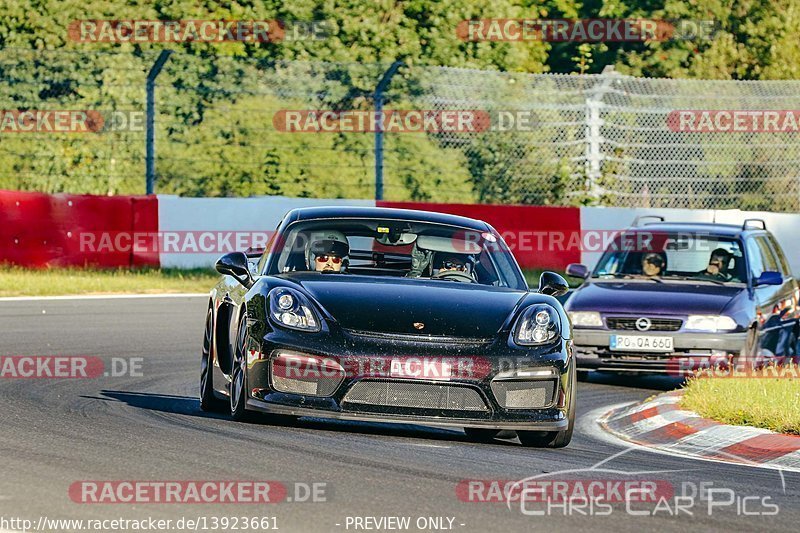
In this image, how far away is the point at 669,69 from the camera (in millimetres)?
39219

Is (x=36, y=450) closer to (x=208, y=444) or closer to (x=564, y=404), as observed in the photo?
(x=208, y=444)

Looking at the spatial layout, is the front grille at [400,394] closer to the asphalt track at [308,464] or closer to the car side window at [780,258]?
the asphalt track at [308,464]

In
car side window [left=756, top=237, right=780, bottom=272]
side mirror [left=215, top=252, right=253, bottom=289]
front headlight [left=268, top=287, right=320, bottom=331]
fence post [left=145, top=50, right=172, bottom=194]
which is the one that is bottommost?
car side window [left=756, top=237, right=780, bottom=272]

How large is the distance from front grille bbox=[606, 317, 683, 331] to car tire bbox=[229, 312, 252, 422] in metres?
4.97

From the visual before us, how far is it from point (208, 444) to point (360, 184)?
62.3 ft

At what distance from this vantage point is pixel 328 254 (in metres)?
9.91

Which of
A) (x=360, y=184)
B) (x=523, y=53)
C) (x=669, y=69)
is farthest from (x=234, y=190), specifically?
(x=669, y=69)

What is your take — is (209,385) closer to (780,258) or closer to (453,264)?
(453,264)

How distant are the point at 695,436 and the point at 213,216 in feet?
43.6

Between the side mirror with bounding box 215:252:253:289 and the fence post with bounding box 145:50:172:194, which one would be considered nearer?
the side mirror with bounding box 215:252:253:289

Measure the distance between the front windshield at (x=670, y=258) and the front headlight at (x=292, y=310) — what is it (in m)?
6.24

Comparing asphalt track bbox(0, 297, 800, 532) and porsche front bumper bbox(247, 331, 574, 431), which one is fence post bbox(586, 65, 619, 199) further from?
porsche front bumper bbox(247, 331, 574, 431)

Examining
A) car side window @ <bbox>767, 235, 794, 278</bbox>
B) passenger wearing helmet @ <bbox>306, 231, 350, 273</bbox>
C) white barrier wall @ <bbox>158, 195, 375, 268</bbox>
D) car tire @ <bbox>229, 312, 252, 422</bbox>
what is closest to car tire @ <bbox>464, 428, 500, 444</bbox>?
passenger wearing helmet @ <bbox>306, 231, 350, 273</bbox>

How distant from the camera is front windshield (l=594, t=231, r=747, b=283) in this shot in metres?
14.8
